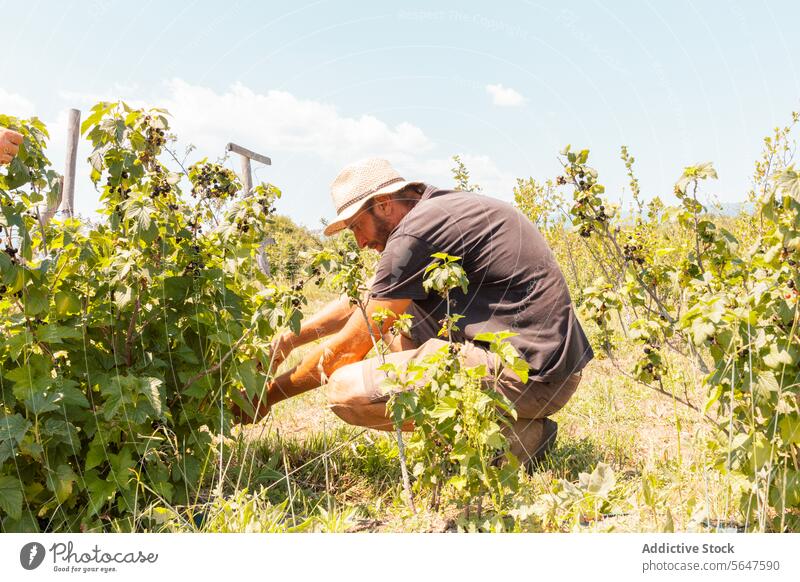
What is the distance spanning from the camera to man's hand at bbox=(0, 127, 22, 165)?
1.91m

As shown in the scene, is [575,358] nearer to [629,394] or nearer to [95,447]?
[629,394]

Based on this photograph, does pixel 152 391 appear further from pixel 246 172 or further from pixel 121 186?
pixel 246 172

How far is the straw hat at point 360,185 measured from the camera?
296 centimetres

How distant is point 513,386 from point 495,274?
1.65ft

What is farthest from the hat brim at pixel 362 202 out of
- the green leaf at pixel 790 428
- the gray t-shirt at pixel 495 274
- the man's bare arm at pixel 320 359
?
the green leaf at pixel 790 428

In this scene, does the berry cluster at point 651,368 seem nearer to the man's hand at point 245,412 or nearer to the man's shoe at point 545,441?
the man's shoe at point 545,441

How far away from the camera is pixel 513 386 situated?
2.65 meters

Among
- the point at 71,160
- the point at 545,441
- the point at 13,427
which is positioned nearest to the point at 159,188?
the point at 13,427

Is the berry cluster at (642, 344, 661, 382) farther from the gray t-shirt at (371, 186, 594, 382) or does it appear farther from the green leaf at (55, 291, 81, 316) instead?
the green leaf at (55, 291, 81, 316)

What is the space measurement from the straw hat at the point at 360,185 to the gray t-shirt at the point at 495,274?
31 cm

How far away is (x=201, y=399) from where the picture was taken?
2.41 m
